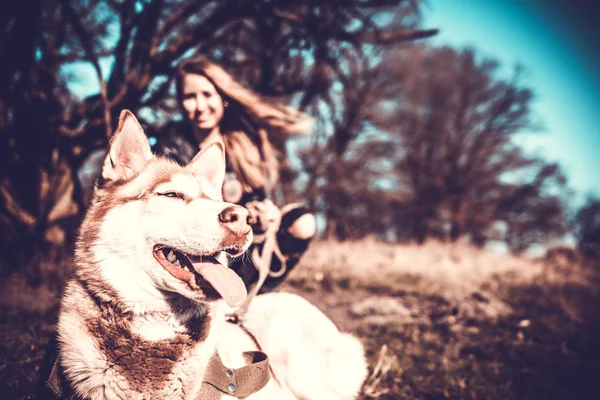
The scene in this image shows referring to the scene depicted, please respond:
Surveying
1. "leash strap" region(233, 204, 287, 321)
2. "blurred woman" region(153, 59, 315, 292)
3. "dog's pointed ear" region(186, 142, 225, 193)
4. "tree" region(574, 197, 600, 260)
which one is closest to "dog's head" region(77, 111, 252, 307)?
"dog's pointed ear" region(186, 142, 225, 193)

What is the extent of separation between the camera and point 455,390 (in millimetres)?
2748

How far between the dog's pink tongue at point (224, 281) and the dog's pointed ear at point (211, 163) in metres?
0.62

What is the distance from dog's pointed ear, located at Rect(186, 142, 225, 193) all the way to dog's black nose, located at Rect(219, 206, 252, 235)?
584 millimetres

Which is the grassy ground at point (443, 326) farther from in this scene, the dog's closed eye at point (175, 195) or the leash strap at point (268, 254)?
the dog's closed eye at point (175, 195)

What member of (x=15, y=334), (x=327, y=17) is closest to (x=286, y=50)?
(x=327, y=17)

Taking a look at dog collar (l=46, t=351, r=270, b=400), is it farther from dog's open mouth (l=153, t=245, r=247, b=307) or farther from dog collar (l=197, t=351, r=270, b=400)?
dog's open mouth (l=153, t=245, r=247, b=307)

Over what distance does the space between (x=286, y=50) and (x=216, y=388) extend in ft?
19.7

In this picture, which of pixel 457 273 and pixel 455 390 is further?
pixel 457 273

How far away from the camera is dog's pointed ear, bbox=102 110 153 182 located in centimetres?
158

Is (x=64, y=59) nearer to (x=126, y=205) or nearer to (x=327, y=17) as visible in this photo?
(x=327, y=17)

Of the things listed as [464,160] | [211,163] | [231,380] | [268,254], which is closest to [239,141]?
[268,254]

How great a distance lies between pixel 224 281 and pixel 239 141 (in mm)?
2175

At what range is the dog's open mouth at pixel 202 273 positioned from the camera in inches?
55.6

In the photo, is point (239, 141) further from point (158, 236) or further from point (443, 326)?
point (443, 326)
